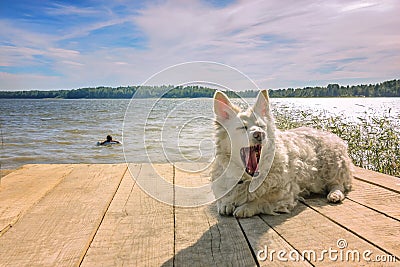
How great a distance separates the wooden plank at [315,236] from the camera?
2.18 m

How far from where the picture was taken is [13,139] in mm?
13133

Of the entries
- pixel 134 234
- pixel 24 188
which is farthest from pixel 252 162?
pixel 24 188

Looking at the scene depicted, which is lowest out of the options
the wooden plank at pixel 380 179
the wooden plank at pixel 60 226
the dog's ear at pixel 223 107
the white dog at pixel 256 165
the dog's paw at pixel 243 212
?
the wooden plank at pixel 60 226

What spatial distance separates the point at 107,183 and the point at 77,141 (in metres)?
9.52

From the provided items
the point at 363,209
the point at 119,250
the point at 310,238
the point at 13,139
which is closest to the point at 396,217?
the point at 363,209

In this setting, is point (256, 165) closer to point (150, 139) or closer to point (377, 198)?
point (377, 198)

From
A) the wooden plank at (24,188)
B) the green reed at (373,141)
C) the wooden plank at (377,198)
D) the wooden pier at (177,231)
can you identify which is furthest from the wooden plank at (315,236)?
the green reed at (373,141)

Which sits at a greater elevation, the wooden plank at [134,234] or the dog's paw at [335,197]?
the dog's paw at [335,197]

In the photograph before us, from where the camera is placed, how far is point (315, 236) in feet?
8.32

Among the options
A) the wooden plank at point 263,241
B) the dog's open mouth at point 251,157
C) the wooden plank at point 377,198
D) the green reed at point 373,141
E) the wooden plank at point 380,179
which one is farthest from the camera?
the green reed at point 373,141

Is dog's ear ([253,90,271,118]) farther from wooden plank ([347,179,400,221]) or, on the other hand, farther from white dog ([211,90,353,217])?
wooden plank ([347,179,400,221])

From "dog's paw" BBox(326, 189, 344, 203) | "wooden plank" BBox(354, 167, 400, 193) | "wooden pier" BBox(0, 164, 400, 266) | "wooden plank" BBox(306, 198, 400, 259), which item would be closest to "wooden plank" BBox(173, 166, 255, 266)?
"wooden pier" BBox(0, 164, 400, 266)

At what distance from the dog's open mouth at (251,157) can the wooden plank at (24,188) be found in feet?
6.86

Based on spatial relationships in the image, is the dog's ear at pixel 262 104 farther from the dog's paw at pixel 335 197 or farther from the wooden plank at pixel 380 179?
the wooden plank at pixel 380 179
